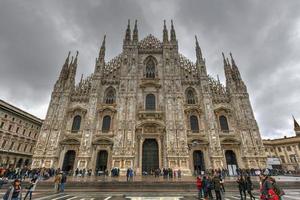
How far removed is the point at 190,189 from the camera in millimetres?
12750

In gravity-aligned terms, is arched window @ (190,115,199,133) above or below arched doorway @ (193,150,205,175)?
above

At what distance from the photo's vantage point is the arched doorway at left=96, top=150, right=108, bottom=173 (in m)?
22.4

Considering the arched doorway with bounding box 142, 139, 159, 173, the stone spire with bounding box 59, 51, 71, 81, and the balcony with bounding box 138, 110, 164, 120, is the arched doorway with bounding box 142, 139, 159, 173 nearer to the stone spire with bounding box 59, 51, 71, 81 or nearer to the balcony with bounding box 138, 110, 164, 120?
the balcony with bounding box 138, 110, 164, 120

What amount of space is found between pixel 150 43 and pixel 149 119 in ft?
50.4

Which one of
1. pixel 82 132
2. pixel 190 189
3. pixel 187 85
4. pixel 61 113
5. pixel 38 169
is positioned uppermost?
pixel 187 85

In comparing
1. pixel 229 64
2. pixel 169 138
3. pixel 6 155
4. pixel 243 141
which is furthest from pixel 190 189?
pixel 6 155

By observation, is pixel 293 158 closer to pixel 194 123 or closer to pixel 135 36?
pixel 194 123

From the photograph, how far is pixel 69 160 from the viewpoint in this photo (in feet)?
75.3

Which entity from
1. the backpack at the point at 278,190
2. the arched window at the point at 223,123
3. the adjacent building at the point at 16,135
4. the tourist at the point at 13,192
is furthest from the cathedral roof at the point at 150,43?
the backpack at the point at 278,190

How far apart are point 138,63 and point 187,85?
30.3ft

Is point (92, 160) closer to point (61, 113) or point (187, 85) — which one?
point (61, 113)

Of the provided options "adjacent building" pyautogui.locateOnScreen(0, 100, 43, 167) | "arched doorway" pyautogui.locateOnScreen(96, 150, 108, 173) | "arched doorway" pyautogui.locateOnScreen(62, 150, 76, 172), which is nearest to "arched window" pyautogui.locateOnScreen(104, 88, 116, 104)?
"arched doorway" pyautogui.locateOnScreen(96, 150, 108, 173)

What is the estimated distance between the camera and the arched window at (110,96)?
26219 millimetres

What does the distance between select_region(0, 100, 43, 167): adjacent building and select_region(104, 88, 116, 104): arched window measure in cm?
1846
